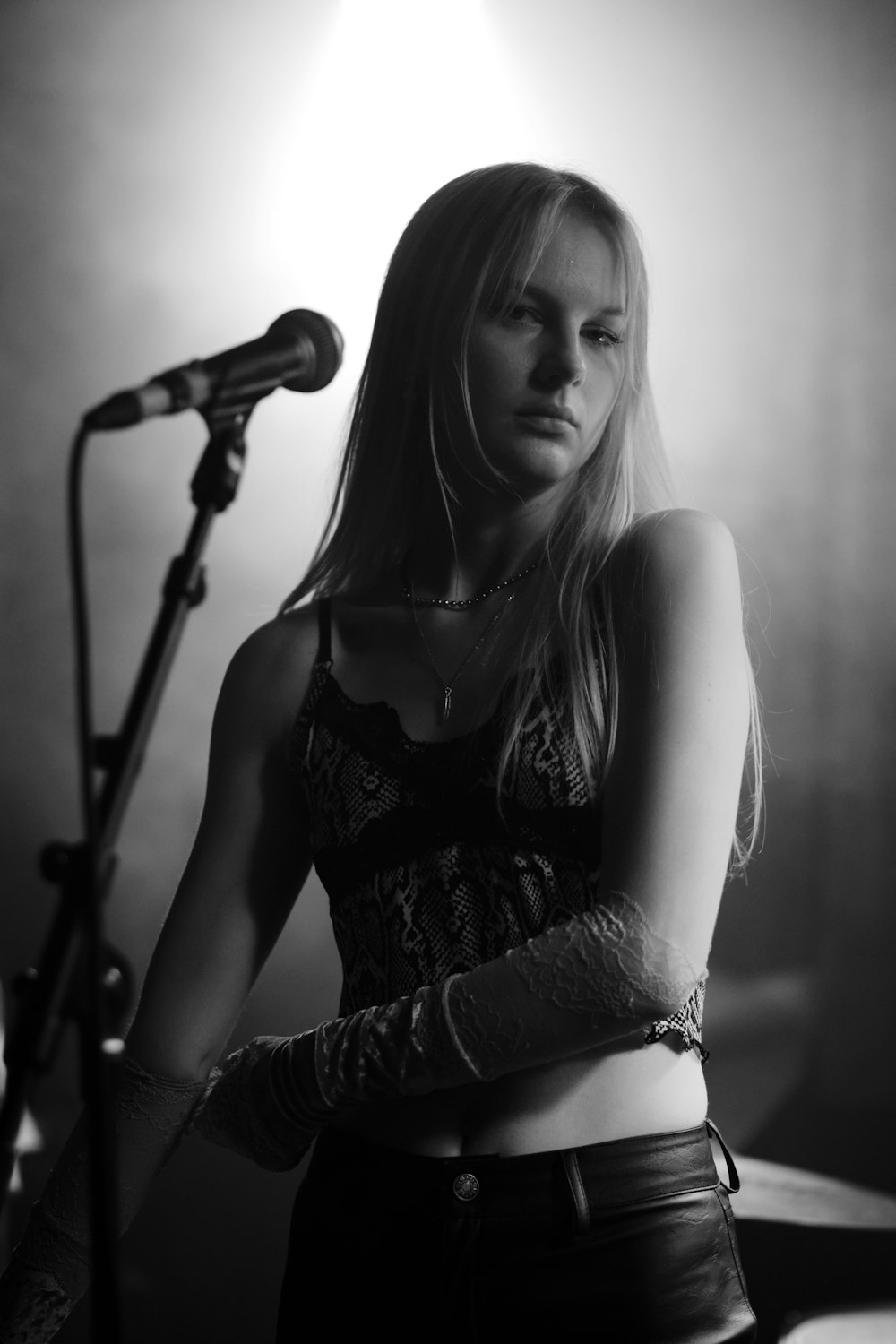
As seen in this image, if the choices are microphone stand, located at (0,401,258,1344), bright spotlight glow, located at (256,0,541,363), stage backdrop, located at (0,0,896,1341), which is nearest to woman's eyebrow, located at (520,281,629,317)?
microphone stand, located at (0,401,258,1344)

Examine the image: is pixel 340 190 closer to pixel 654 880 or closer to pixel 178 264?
pixel 178 264

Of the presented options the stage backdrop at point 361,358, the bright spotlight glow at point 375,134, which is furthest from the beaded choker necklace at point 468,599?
the bright spotlight glow at point 375,134

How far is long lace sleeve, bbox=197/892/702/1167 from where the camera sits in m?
1.01

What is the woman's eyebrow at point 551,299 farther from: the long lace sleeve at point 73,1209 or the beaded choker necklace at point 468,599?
the long lace sleeve at point 73,1209

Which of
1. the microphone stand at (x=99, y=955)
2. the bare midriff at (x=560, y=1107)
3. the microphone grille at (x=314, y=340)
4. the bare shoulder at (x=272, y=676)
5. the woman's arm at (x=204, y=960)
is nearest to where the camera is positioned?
the microphone stand at (x=99, y=955)

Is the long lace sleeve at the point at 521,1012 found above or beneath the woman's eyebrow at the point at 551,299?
beneath

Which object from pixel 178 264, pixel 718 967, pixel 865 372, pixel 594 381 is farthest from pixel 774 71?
pixel 718 967

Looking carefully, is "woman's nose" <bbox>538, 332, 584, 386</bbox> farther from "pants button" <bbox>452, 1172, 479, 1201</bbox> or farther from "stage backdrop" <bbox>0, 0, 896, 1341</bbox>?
"stage backdrop" <bbox>0, 0, 896, 1341</bbox>

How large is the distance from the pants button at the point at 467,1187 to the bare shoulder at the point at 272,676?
53cm

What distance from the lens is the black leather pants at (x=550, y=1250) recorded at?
1.03 m

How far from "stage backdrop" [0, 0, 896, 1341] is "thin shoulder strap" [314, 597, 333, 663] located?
96 centimetres

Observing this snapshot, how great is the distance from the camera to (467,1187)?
3.46ft

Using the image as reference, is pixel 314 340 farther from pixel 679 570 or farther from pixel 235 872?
pixel 235 872

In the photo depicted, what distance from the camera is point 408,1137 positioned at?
3.70 feet
